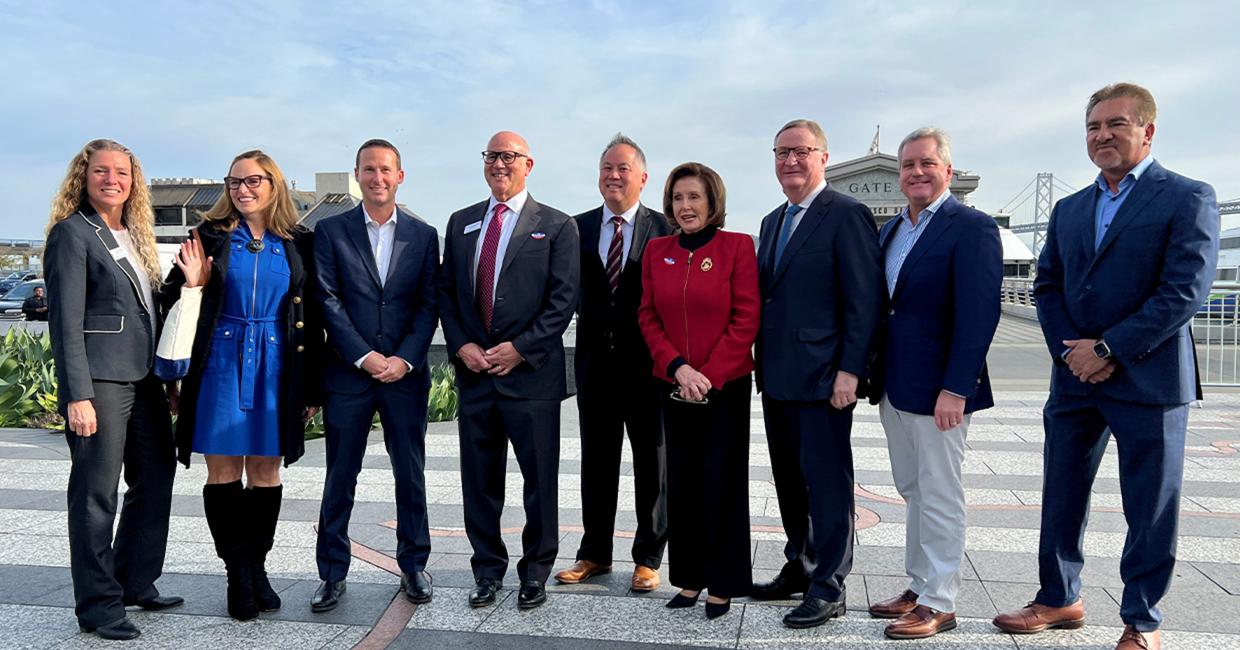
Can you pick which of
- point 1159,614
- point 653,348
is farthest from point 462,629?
point 1159,614

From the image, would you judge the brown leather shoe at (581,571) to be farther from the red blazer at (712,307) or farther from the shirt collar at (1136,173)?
the shirt collar at (1136,173)

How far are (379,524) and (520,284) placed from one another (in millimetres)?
1969

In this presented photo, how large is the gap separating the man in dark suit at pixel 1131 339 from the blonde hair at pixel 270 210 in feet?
10.4

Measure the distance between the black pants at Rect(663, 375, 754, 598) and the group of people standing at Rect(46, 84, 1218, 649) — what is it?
0.04 feet

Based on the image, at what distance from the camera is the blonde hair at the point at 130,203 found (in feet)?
11.6

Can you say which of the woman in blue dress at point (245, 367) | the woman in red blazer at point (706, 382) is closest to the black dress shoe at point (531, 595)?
the woman in red blazer at point (706, 382)

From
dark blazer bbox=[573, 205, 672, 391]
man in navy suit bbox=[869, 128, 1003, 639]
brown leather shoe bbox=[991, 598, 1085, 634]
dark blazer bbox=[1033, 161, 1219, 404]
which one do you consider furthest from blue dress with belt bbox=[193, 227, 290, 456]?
dark blazer bbox=[1033, 161, 1219, 404]

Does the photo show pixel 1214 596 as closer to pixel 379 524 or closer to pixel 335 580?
pixel 335 580

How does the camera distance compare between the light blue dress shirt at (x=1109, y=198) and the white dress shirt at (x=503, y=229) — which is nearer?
the light blue dress shirt at (x=1109, y=198)

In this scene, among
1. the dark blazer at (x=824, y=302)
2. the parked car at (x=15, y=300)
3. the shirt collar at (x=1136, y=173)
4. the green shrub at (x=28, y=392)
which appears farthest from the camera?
the parked car at (x=15, y=300)

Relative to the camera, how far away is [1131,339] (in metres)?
3.10

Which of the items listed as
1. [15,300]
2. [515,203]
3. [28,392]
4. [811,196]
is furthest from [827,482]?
[15,300]

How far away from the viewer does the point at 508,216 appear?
3953 millimetres

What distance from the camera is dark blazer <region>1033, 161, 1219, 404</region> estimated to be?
10.1ft
